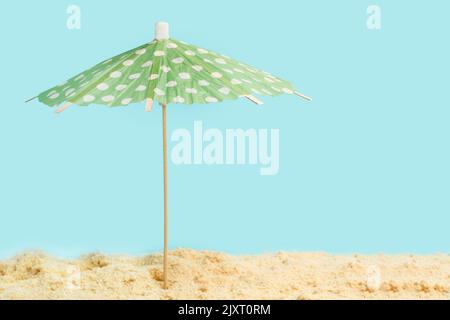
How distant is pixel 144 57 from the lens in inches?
208

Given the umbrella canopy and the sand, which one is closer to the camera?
the umbrella canopy

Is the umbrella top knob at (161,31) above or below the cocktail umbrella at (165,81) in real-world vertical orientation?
above

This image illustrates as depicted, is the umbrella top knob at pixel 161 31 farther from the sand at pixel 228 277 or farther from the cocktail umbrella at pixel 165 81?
the sand at pixel 228 277

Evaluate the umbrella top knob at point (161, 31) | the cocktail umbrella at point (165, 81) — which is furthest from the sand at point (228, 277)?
the umbrella top knob at point (161, 31)

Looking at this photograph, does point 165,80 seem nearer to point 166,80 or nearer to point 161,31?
point 166,80

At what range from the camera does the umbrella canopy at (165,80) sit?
16.0 feet

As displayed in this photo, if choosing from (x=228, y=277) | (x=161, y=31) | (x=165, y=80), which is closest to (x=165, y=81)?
(x=165, y=80)

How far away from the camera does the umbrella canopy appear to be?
4.87 metres

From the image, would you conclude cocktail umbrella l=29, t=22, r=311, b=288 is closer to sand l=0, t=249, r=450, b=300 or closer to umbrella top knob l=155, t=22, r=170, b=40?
umbrella top knob l=155, t=22, r=170, b=40

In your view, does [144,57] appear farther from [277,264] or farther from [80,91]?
[277,264]

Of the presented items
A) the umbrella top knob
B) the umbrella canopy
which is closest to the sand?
the umbrella canopy
